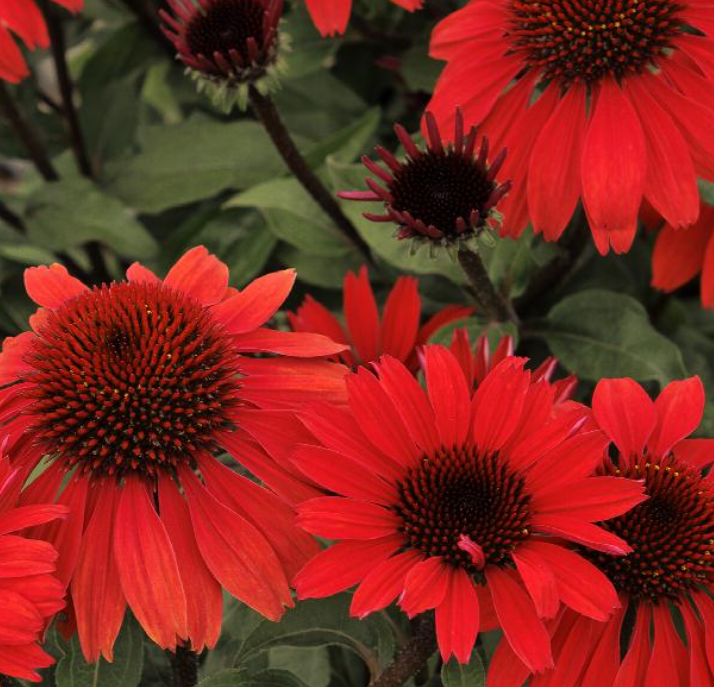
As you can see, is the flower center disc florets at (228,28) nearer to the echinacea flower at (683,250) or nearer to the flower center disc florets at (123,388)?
the flower center disc florets at (123,388)

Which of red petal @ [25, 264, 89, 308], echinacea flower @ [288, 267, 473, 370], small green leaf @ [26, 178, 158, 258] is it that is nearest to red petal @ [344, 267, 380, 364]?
echinacea flower @ [288, 267, 473, 370]

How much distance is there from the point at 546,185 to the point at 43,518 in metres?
0.51

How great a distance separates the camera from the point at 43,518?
68cm

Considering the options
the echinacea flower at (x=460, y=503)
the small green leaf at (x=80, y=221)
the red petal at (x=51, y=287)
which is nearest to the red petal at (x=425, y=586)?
the echinacea flower at (x=460, y=503)

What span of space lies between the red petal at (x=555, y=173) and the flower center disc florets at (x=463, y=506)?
0.94ft

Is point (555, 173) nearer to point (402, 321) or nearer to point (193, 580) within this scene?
point (402, 321)

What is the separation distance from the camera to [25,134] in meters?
1.40

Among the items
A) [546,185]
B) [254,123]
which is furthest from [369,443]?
[254,123]

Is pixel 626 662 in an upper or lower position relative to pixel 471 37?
lower

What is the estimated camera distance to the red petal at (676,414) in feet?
2.55

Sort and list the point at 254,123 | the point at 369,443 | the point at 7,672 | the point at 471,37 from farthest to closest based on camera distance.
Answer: the point at 254,123 → the point at 471,37 → the point at 369,443 → the point at 7,672

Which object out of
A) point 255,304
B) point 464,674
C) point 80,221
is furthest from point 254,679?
point 80,221

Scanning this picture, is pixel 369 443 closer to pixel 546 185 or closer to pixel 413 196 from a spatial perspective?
pixel 413 196

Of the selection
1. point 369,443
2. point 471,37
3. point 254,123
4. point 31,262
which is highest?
point 471,37
